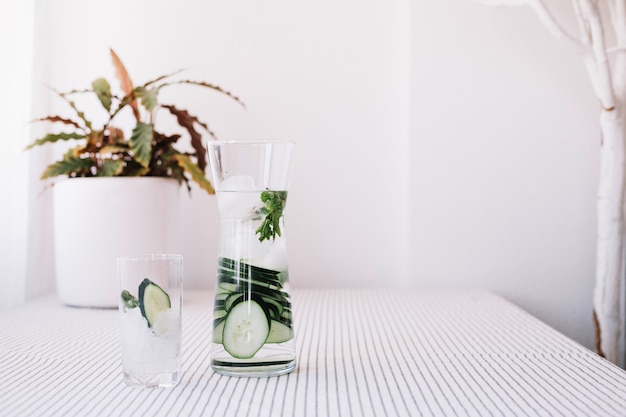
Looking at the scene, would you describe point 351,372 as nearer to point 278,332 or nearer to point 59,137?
point 278,332

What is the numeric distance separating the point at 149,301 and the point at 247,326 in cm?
11

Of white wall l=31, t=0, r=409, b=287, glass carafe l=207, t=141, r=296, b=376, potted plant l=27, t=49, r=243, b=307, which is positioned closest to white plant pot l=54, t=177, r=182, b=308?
potted plant l=27, t=49, r=243, b=307

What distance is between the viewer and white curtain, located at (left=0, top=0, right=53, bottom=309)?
5.14 ft

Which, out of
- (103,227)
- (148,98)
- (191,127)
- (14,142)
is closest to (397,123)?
(191,127)

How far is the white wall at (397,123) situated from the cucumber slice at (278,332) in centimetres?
97

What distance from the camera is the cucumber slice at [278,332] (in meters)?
0.78

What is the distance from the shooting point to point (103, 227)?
1384mm

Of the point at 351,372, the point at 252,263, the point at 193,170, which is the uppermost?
the point at 193,170

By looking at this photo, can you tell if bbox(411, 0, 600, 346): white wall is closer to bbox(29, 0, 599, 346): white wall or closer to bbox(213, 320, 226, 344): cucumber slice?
bbox(29, 0, 599, 346): white wall

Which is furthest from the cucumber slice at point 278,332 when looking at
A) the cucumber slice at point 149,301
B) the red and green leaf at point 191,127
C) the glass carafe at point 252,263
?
the red and green leaf at point 191,127

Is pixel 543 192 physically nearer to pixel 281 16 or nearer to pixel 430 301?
pixel 430 301

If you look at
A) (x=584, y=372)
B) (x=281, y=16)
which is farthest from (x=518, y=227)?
(x=584, y=372)

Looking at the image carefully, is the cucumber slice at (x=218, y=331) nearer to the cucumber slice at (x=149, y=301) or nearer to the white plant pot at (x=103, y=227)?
the cucumber slice at (x=149, y=301)

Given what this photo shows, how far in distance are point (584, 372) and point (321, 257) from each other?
39.0 inches
